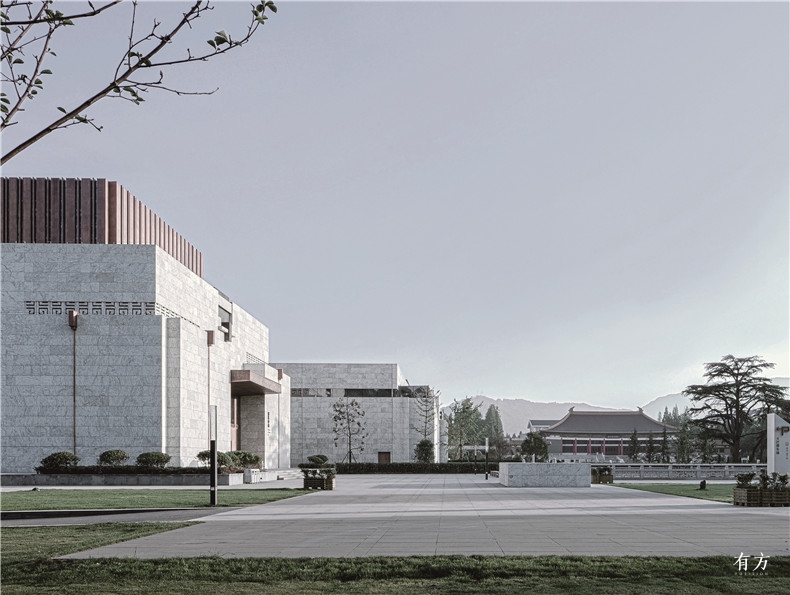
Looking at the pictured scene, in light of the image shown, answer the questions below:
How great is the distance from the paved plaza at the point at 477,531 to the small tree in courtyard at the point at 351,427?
54621 mm

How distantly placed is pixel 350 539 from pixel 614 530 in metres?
5.12

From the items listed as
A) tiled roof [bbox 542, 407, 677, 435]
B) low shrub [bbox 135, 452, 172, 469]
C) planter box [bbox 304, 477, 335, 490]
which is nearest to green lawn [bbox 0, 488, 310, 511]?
planter box [bbox 304, 477, 335, 490]

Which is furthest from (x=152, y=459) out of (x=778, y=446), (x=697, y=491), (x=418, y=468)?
(x=418, y=468)

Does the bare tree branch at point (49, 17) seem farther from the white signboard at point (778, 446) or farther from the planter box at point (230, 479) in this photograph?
the planter box at point (230, 479)

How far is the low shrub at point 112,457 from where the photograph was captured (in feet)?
134

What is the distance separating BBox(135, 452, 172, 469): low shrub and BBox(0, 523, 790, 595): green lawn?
1148 inches

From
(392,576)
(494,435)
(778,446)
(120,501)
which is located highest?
(392,576)

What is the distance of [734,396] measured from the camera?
6581 cm

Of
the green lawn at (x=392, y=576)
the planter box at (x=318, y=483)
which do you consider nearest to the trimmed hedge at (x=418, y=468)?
the planter box at (x=318, y=483)

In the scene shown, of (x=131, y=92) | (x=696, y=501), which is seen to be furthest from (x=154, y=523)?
(x=696, y=501)

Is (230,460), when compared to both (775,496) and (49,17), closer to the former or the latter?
(775,496)

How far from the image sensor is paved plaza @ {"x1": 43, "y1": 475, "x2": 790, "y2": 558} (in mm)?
13031

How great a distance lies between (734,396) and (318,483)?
137ft

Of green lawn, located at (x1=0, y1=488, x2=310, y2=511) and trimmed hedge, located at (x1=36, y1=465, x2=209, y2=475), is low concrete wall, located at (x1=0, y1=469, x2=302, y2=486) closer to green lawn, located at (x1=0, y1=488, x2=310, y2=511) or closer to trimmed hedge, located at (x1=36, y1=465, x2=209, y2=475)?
trimmed hedge, located at (x1=36, y1=465, x2=209, y2=475)
